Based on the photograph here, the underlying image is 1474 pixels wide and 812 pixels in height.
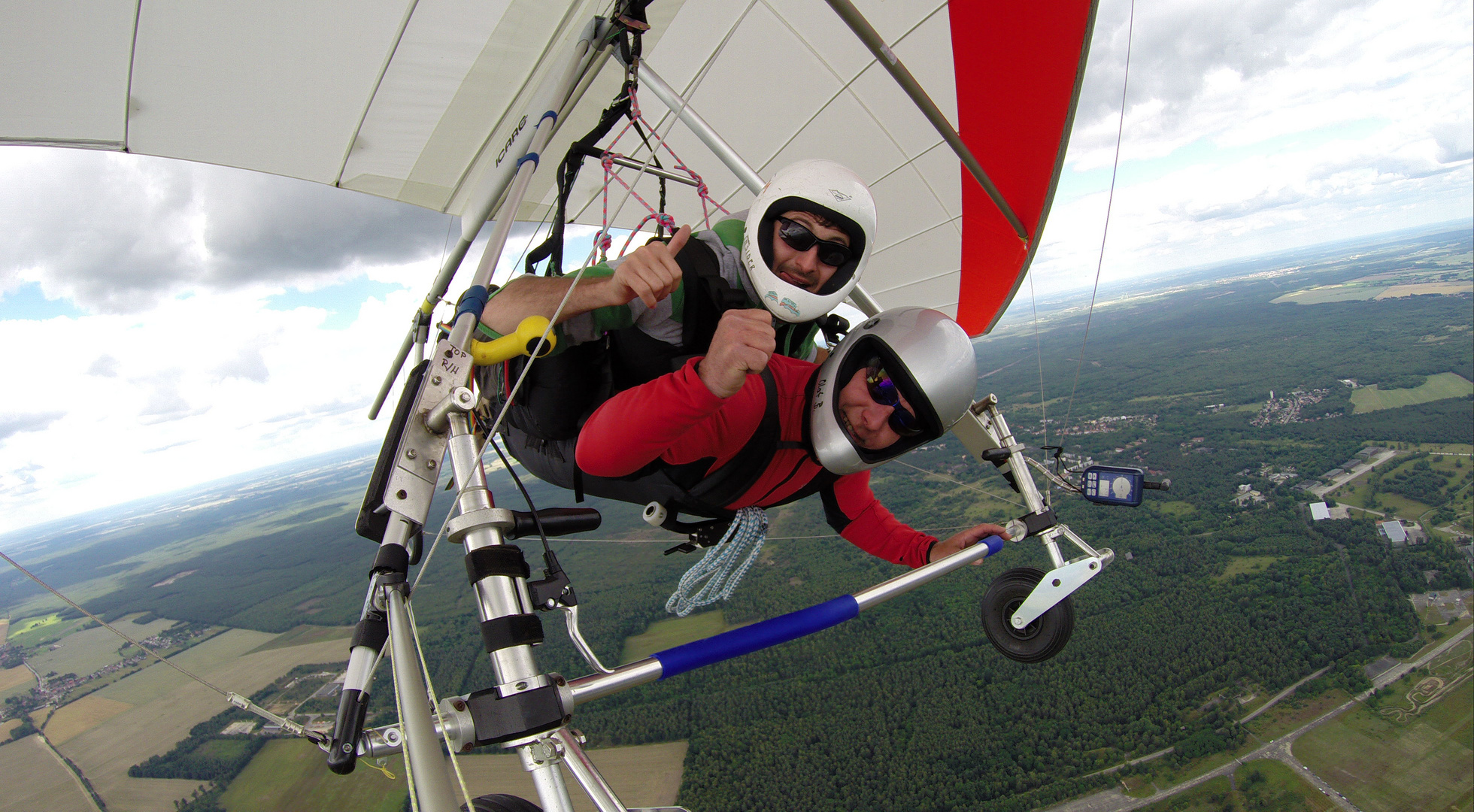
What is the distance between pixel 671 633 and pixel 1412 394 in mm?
53713

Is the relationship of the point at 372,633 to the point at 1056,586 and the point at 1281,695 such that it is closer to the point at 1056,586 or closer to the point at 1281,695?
the point at 1056,586

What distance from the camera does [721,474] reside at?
6.43 ft

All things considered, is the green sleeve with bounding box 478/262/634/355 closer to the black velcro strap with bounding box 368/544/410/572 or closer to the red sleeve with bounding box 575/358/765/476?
the red sleeve with bounding box 575/358/765/476

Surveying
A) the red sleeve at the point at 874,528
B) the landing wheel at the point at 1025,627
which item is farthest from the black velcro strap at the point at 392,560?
the landing wheel at the point at 1025,627

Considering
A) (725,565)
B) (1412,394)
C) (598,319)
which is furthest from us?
(1412,394)

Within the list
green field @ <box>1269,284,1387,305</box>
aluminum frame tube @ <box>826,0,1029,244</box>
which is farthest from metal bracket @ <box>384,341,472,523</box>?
green field @ <box>1269,284,1387,305</box>

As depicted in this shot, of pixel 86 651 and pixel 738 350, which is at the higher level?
pixel 738 350

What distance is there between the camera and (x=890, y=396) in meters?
2.01

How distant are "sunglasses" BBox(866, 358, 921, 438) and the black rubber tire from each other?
151cm

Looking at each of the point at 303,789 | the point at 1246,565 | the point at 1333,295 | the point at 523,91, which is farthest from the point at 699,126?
the point at 1333,295

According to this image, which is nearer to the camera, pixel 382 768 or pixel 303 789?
pixel 382 768

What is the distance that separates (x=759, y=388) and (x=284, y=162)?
99.1 inches

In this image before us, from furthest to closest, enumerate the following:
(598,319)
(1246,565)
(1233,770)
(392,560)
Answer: (1246,565) < (1233,770) < (598,319) < (392,560)

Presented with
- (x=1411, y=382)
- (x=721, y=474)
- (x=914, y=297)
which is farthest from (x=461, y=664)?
(x=1411, y=382)
